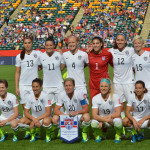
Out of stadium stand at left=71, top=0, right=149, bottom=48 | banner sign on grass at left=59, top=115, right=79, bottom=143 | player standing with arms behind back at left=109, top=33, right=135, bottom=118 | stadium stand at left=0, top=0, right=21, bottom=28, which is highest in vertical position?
stadium stand at left=0, top=0, right=21, bottom=28

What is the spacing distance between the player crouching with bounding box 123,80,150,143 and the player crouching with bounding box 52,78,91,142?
0.78 metres

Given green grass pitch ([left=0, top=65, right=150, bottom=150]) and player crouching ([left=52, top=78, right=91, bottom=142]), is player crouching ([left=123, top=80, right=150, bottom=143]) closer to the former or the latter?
green grass pitch ([left=0, top=65, right=150, bottom=150])

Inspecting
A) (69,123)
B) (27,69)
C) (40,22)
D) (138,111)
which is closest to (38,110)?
(69,123)

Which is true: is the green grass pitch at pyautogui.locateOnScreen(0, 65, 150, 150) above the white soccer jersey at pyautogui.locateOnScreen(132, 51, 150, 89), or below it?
below

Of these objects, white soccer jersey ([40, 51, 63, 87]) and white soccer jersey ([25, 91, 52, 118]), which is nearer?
white soccer jersey ([25, 91, 52, 118])

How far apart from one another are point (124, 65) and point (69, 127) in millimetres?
1875

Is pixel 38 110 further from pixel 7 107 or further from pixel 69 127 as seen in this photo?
pixel 69 127

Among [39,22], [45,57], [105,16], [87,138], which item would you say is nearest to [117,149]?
[87,138]

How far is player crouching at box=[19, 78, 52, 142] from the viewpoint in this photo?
6715 millimetres

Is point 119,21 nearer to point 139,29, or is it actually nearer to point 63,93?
point 139,29

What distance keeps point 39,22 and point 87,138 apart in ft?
96.8

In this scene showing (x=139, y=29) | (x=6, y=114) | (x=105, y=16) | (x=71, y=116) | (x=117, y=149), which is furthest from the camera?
(x=105, y=16)

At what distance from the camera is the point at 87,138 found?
6.87m

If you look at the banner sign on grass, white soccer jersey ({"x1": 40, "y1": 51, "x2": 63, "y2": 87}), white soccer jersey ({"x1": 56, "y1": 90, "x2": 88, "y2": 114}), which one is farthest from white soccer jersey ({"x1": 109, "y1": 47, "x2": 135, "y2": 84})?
the banner sign on grass
